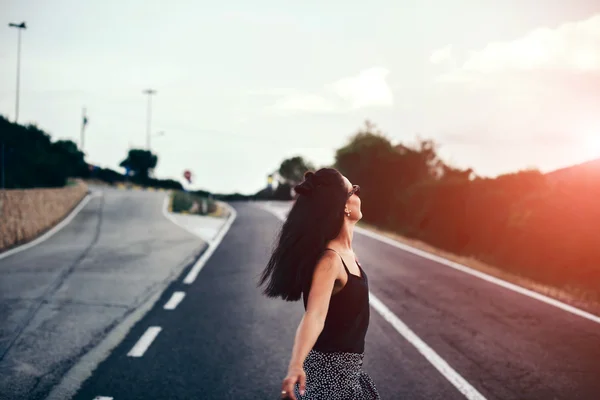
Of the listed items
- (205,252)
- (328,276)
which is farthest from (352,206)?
(205,252)

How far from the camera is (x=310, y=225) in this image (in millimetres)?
2594

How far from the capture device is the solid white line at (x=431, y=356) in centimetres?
Answer: 539

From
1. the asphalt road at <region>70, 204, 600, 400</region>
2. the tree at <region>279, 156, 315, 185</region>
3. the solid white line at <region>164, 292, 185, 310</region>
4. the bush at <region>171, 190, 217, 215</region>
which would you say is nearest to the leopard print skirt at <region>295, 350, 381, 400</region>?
the asphalt road at <region>70, 204, 600, 400</region>

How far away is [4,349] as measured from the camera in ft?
20.8

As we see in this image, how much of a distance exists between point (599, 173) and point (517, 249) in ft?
22.2

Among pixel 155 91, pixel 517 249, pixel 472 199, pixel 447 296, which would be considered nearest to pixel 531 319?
pixel 447 296

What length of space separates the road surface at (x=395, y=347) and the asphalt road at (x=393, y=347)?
0.01 metres

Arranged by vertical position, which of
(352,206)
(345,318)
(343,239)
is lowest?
(345,318)

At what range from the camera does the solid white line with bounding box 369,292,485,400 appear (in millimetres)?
5387

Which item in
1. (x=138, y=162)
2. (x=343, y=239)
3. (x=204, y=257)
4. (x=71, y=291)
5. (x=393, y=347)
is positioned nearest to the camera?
(x=343, y=239)

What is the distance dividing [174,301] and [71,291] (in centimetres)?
206

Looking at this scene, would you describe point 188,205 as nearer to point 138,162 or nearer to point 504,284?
point 504,284

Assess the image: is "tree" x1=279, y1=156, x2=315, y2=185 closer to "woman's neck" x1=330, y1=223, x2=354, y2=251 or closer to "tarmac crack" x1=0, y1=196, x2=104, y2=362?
"tarmac crack" x1=0, y1=196, x2=104, y2=362

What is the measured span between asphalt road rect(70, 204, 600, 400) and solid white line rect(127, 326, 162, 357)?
7 centimetres
